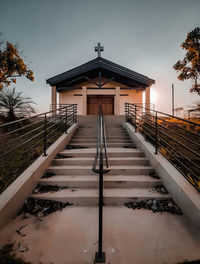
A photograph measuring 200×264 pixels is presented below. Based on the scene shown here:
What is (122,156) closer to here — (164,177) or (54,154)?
(164,177)

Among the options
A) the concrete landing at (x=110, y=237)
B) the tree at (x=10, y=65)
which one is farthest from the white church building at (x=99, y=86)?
the concrete landing at (x=110, y=237)

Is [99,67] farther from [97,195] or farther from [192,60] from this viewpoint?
[97,195]

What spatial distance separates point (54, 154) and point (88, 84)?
8.18 meters

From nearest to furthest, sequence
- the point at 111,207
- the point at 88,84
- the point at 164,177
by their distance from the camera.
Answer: the point at 111,207, the point at 164,177, the point at 88,84

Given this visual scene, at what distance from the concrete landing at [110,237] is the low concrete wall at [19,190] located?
5.7 inches

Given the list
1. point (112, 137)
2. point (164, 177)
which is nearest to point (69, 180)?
point (164, 177)

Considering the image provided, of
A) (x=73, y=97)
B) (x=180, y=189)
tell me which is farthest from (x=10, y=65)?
(x=180, y=189)

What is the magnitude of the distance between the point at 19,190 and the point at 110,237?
1.58 metres

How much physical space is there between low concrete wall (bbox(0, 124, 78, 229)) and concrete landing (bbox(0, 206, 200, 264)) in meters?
0.14

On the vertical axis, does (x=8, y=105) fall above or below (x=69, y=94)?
below

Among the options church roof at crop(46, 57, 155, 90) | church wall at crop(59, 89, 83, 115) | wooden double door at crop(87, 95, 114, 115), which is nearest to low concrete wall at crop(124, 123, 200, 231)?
church roof at crop(46, 57, 155, 90)

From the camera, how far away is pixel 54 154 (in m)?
3.43

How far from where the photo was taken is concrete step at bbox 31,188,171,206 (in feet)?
7.38

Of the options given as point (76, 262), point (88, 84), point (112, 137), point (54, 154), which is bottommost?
point (76, 262)
